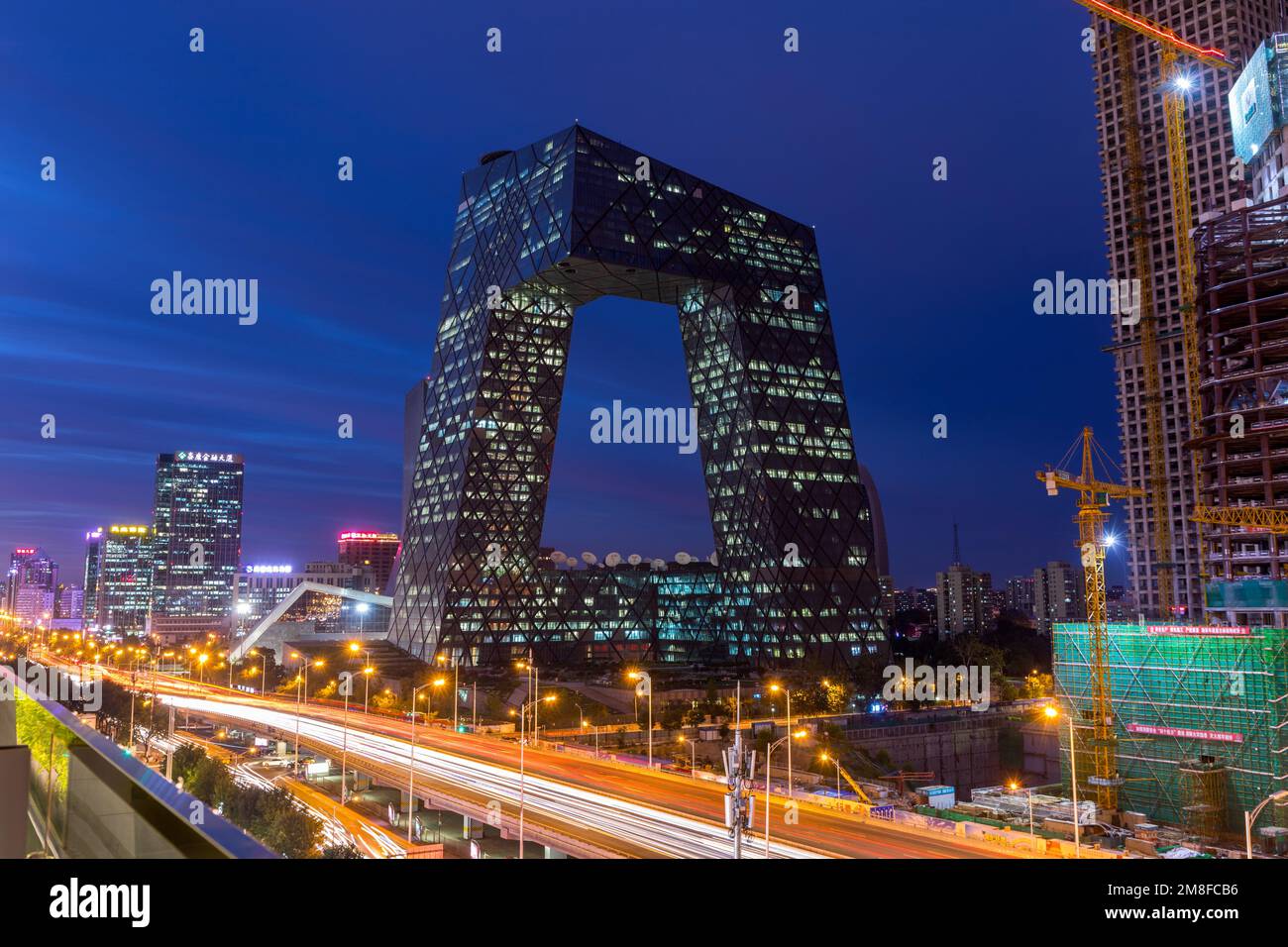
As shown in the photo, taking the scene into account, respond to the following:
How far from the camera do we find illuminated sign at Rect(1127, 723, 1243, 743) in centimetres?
6612

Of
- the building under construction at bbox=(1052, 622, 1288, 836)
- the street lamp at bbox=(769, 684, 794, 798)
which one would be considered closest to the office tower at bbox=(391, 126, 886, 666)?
the street lamp at bbox=(769, 684, 794, 798)

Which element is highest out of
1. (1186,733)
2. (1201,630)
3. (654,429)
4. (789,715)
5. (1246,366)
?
(1246,366)

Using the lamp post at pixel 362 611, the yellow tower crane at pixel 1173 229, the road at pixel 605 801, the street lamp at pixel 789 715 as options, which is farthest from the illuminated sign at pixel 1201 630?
the lamp post at pixel 362 611

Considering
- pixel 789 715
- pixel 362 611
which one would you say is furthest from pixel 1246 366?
pixel 362 611

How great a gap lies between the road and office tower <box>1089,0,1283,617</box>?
398ft

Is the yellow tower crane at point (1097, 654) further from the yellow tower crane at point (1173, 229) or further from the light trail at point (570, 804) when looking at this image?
the yellow tower crane at point (1173, 229)

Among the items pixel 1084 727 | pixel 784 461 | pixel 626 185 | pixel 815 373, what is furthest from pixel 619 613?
pixel 1084 727

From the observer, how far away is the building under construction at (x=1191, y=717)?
64.8 m

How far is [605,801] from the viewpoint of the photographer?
42.6 m

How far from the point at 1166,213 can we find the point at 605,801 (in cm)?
16050

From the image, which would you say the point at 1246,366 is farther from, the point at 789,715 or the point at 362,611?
the point at 362,611

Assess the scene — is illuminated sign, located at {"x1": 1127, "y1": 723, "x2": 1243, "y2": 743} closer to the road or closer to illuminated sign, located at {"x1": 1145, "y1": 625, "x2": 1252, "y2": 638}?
illuminated sign, located at {"x1": 1145, "y1": 625, "x2": 1252, "y2": 638}

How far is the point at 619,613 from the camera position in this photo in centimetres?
14650

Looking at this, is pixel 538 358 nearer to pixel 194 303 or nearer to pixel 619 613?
pixel 619 613
